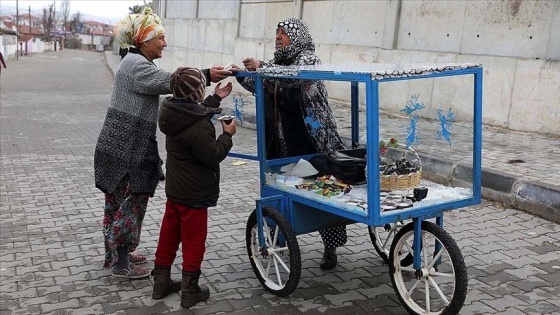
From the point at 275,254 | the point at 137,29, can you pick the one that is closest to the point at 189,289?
the point at 275,254

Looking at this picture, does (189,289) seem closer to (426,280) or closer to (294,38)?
(426,280)

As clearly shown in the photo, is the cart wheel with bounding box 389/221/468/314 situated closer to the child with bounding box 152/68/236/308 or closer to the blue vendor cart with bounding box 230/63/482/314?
the blue vendor cart with bounding box 230/63/482/314

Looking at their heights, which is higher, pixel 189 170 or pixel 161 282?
pixel 189 170

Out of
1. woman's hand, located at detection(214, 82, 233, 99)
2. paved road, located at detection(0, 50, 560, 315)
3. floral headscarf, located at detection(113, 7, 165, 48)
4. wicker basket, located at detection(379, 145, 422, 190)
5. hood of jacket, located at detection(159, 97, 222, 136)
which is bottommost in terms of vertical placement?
paved road, located at detection(0, 50, 560, 315)

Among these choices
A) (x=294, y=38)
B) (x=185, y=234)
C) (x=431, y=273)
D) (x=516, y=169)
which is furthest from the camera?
(x=516, y=169)

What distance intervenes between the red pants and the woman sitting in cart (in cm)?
105

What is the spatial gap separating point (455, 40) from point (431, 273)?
7534 millimetres

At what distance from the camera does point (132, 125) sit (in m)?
4.20

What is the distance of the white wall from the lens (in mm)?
8938

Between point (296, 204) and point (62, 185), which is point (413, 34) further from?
point (296, 204)

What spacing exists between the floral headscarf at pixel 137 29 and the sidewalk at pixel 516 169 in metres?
1.91

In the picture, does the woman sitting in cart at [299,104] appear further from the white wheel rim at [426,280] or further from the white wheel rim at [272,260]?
the white wheel rim at [426,280]

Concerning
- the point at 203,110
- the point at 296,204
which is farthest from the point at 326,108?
the point at 203,110

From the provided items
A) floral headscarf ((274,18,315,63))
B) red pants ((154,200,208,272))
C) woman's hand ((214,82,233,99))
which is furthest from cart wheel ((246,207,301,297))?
floral headscarf ((274,18,315,63))
